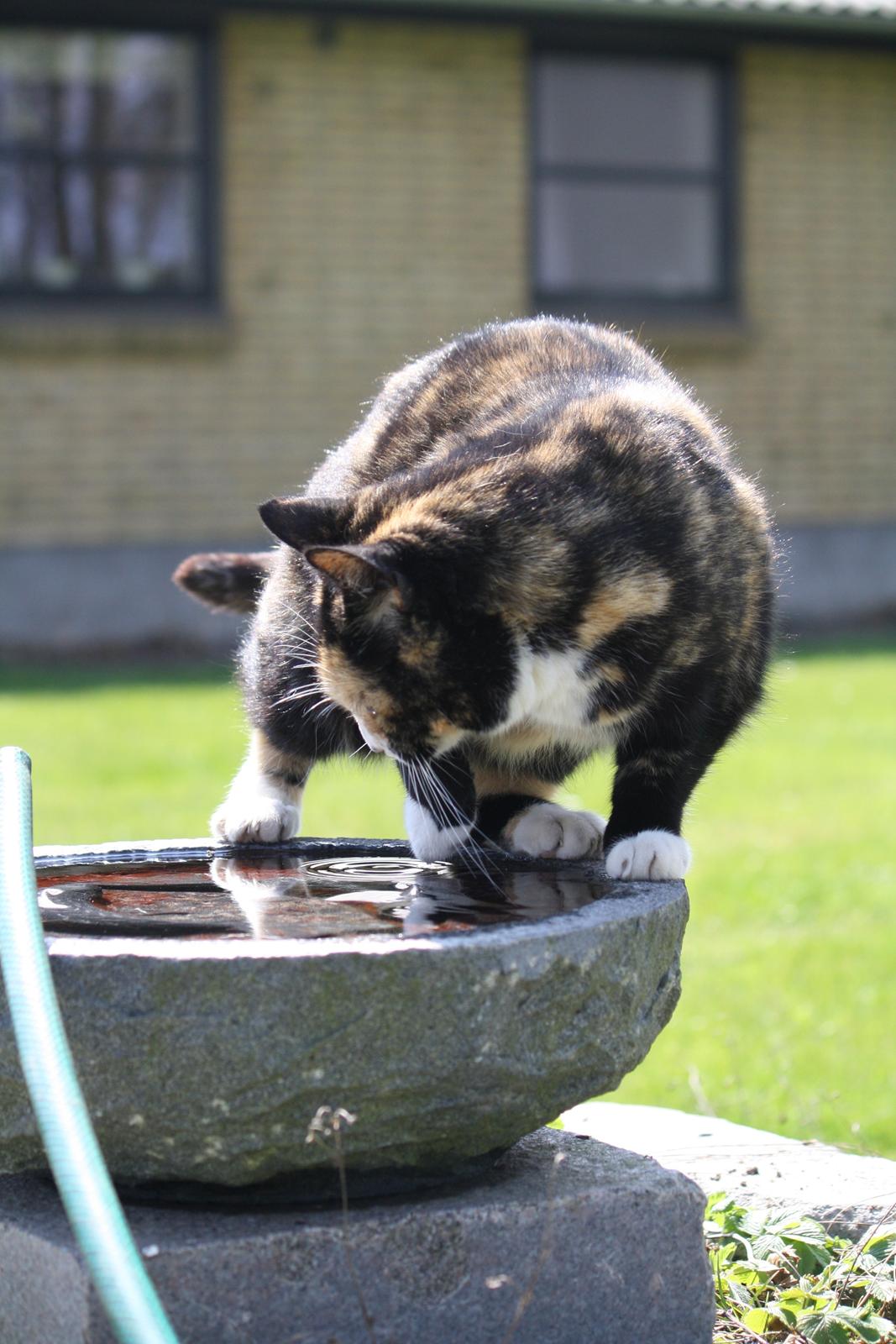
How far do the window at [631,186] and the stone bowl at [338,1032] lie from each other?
1041cm

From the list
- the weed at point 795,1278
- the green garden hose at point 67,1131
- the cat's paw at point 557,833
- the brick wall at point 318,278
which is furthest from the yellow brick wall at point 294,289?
the green garden hose at point 67,1131

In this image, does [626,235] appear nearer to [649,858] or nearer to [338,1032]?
[649,858]

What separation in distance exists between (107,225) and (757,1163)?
9748 mm

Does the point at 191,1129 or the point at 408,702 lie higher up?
the point at 408,702

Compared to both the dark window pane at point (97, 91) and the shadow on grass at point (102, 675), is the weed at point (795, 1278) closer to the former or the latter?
the shadow on grass at point (102, 675)

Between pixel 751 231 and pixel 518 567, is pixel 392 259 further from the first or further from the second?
pixel 518 567

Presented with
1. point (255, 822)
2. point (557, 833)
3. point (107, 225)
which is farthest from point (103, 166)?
point (557, 833)

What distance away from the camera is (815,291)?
13.0m

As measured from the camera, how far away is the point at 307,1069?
2.29m

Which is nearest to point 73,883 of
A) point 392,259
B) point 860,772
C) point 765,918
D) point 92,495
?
point 765,918

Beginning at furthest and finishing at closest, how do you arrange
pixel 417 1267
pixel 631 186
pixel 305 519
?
pixel 631 186 → pixel 305 519 → pixel 417 1267

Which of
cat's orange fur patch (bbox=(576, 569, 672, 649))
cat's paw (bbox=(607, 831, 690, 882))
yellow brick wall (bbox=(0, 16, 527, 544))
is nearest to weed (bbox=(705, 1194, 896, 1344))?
cat's paw (bbox=(607, 831, 690, 882))

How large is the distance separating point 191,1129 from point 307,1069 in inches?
7.2

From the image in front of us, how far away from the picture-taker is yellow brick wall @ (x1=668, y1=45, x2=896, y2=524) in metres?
12.7
